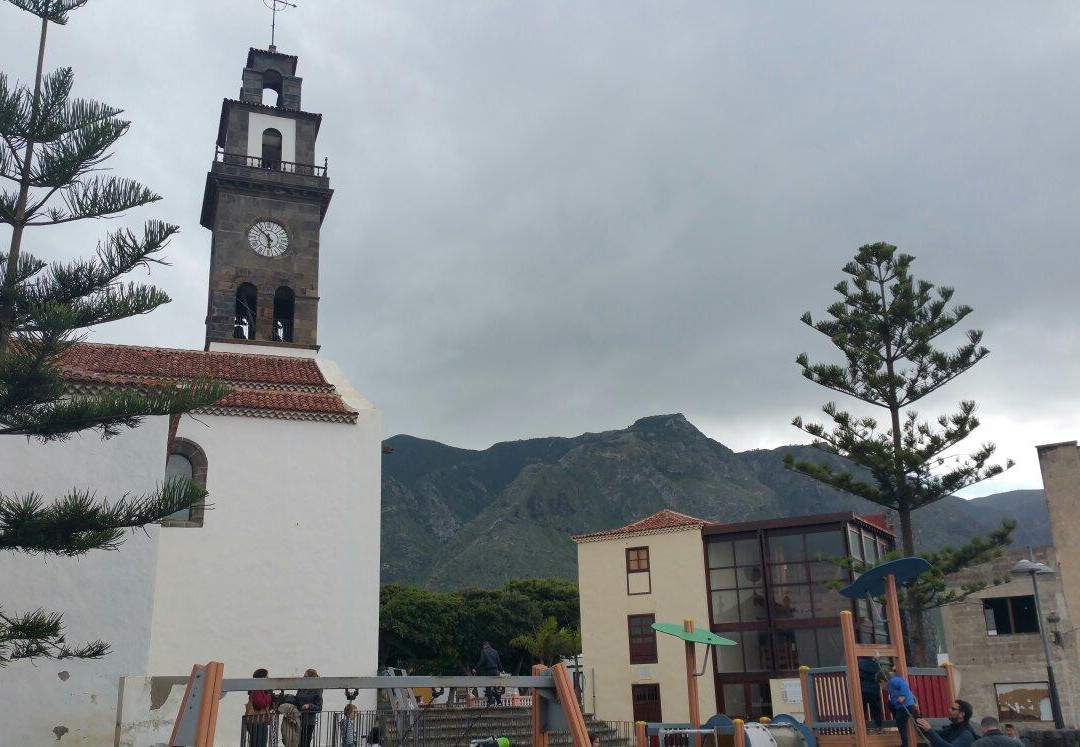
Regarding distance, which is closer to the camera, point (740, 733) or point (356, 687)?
point (356, 687)

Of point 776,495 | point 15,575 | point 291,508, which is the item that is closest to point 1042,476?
point 291,508

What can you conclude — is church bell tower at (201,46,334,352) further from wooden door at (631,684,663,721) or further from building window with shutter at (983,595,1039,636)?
building window with shutter at (983,595,1039,636)

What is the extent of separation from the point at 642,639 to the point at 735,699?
3513 mm

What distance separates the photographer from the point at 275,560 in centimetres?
1739

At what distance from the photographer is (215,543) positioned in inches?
673

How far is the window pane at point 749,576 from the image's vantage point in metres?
29.7

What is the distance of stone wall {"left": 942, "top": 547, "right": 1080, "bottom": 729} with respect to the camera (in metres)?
25.0

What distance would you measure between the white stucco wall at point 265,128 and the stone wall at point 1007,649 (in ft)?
75.8

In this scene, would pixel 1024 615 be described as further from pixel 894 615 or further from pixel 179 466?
pixel 179 466

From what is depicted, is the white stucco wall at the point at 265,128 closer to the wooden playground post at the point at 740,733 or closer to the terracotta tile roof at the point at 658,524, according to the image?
the terracotta tile roof at the point at 658,524

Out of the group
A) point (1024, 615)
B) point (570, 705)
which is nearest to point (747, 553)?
point (1024, 615)

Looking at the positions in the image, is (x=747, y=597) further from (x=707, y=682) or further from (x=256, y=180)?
(x=256, y=180)

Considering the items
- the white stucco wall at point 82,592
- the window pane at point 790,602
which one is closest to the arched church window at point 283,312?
the white stucco wall at point 82,592

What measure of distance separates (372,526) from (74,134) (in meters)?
9.65
